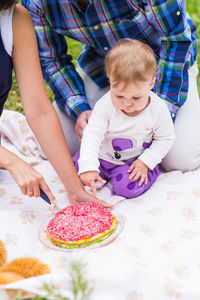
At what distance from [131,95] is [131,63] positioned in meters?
0.14

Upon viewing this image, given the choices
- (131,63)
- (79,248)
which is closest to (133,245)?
(79,248)

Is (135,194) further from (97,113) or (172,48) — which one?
(172,48)

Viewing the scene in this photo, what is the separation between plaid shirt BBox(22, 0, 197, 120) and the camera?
2055 millimetres

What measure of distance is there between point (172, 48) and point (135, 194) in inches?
28.8

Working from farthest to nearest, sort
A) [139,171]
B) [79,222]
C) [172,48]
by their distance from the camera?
[172,48], [139,171], [79,222]

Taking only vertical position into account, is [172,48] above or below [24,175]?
above

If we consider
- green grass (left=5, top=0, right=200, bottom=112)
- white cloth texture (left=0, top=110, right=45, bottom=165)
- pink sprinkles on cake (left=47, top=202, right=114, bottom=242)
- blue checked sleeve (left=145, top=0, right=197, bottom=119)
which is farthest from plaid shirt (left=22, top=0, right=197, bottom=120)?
green grass (left=5, top=0, right=200, bottom=112)

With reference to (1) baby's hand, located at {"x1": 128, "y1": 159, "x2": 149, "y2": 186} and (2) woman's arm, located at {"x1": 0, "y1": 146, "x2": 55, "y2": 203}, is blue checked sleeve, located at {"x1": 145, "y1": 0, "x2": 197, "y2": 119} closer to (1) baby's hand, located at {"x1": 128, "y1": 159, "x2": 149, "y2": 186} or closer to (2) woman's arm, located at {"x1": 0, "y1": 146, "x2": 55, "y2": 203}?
(1) baby's hand, located at {"x1": 128, "y1": 159, "x2": 149, "y2": 186}

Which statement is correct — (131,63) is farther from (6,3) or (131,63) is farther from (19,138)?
(19,138)

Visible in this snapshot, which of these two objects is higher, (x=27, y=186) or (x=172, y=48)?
(x=172, y=48)

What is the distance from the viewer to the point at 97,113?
1950mm

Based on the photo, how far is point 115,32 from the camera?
216cm

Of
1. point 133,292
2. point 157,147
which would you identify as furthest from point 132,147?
point 133,292

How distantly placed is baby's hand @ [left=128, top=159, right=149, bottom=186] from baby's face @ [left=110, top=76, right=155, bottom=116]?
0.84 feet
